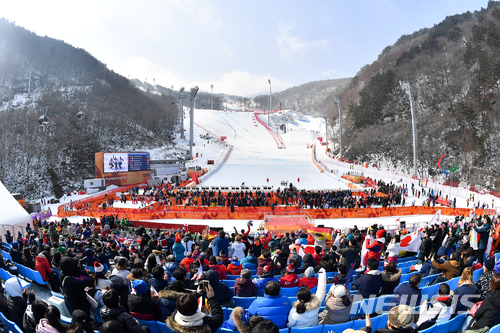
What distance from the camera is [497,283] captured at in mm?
3088

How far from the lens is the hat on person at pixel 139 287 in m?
3.08

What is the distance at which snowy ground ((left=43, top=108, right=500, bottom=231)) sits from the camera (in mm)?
19256

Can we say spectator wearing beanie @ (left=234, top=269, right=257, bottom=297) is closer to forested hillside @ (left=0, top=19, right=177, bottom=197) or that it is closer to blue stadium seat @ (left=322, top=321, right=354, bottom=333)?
blue stadium seat @ (left=322, top=321, right=354, bottom=333)

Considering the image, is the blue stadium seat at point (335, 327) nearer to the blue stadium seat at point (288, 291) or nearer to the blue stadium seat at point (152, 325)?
the blue stadium seat at point (288, 291)

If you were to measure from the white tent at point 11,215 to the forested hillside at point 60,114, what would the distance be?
33.5m

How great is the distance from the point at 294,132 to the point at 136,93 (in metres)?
45.9

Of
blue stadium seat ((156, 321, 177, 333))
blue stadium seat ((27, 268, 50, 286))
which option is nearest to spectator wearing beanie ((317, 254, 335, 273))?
blue stadium seat ((156, 321, 177, 333))

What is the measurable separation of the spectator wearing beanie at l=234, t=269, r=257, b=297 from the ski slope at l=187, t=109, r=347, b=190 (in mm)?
26297

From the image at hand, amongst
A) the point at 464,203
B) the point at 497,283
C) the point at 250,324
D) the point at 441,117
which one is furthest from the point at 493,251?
the point at 441,117

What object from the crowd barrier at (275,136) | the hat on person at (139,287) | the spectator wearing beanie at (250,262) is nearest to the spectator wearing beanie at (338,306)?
the hat on person at (139,287)

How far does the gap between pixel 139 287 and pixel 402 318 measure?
2.47 m

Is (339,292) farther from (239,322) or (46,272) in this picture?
(46,272)

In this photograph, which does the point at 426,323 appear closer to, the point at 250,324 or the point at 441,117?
the point at 250,324

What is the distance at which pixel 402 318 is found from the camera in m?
2.45
